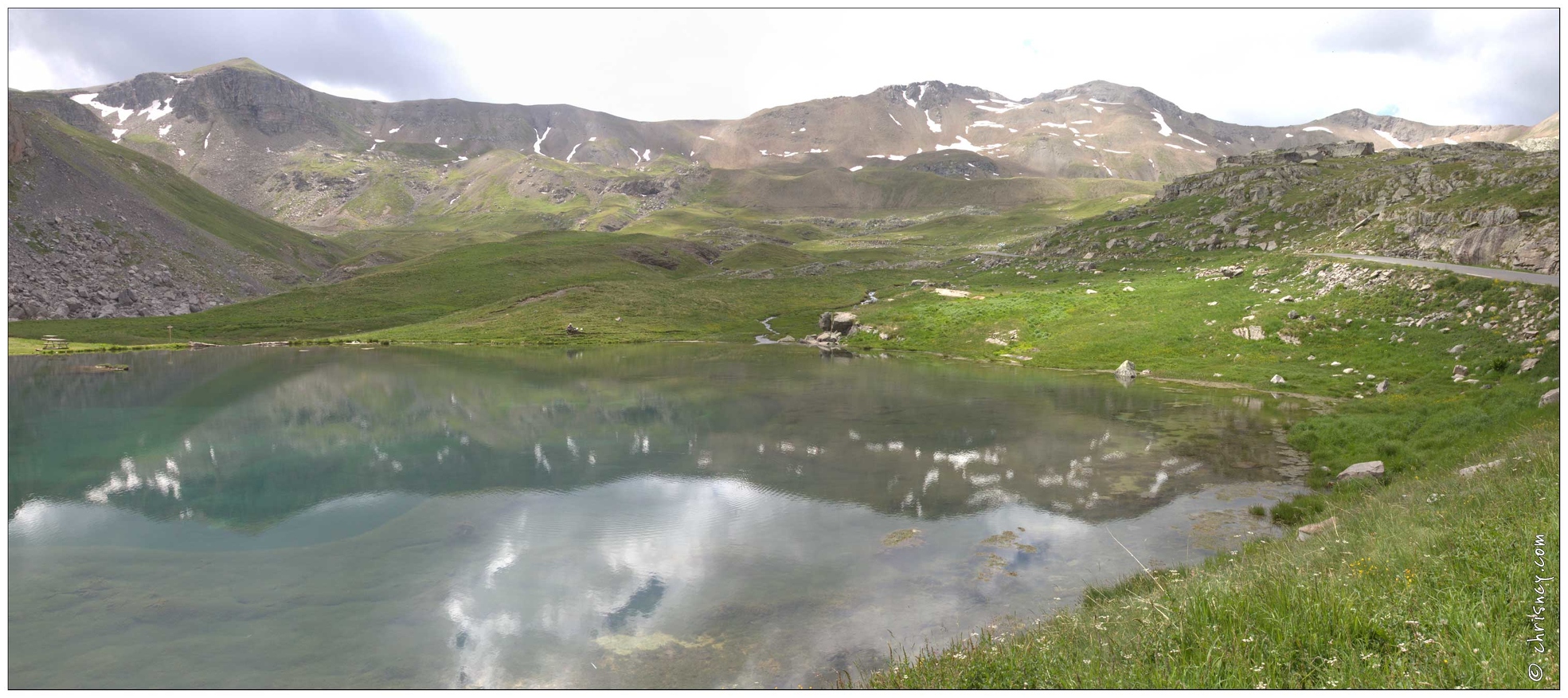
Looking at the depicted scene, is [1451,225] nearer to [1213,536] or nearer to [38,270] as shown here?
[1213,536]

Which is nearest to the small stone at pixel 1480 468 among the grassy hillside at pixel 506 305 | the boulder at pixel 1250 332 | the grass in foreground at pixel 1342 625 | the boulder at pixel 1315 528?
the boulder at pixel 1315 528

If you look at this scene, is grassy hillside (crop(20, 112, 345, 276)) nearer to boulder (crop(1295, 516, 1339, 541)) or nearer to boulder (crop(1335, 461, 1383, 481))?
boulder (crop(1295, 516, 1339, 541))

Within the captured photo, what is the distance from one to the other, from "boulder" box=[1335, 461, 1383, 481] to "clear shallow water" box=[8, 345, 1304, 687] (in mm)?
1826

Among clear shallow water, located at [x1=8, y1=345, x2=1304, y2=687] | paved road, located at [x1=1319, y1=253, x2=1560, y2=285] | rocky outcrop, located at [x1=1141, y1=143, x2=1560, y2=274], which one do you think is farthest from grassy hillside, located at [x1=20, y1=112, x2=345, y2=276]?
rocky outcrop, located at [x1=1141, y1=143, x2=1560, y2=274]

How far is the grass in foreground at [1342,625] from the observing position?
283 inches

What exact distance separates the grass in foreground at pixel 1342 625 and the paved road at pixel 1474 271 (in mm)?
38470

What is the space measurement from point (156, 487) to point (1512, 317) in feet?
208

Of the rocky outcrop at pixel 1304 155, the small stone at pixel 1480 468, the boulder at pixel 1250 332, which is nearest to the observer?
the small stone at pixel 1480 468

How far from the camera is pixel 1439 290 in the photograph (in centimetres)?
4366

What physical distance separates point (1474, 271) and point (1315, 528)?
4492 centimetres

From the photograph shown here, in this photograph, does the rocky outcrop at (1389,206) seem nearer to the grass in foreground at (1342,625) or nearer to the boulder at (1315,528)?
the boulder at (1315,528)

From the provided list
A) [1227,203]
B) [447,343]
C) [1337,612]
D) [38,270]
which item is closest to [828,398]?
[1337,612]

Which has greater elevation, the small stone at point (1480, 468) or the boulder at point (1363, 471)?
the small stone at point (1480, 468)

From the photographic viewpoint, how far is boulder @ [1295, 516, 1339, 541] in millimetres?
15852
